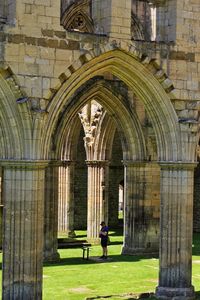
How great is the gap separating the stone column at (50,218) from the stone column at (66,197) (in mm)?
4927

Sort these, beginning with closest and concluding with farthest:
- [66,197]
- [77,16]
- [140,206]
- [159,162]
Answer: [159,162] < [140,206] < [77,16] < [66,197]

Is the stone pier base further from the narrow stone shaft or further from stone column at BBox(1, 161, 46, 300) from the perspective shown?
the narrow stone shaft

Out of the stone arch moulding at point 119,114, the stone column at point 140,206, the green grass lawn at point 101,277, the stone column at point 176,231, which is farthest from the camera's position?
the stone column at point 140,206

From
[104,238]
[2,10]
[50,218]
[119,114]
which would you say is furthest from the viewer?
[119,114]

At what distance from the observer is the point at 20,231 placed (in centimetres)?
1204

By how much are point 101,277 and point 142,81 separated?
5.32 metres

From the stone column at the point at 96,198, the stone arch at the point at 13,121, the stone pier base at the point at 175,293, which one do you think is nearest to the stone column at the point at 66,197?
the stone column at the point at 96,198

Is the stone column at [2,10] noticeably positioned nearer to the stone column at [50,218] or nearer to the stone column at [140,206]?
the stone column at [50,218]

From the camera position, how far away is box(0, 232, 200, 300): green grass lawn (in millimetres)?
13984

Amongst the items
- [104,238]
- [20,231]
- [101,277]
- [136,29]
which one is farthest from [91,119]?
[20,231]

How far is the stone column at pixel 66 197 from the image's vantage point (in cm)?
2372

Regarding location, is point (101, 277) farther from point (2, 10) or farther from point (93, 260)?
point (2, 10)

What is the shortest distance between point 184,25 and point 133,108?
618 centimetres

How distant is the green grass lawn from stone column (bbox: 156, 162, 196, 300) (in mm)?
630
